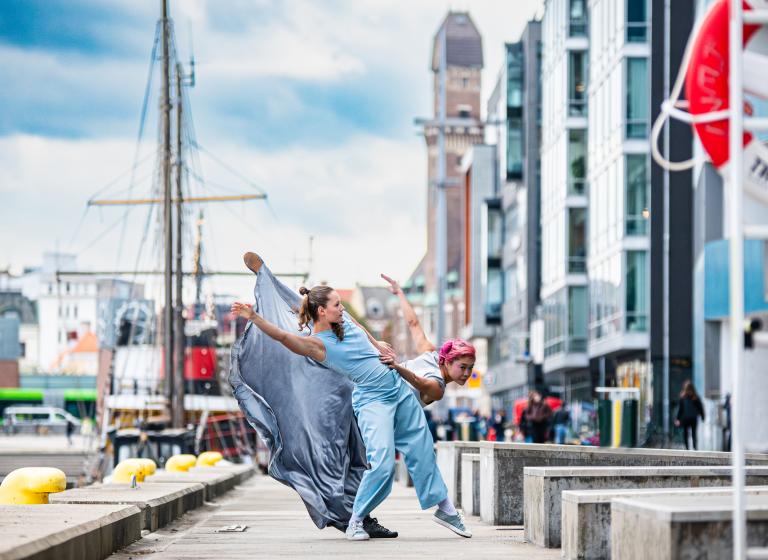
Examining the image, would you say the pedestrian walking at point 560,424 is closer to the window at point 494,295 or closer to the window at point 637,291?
the window at point 637,291

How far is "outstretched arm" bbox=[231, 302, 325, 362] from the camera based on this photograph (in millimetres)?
8711

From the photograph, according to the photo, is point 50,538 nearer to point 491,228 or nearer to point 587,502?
point 587,502

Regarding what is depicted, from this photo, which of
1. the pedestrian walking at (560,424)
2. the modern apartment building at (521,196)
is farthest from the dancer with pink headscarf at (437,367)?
the modern apartment building at (521,196)

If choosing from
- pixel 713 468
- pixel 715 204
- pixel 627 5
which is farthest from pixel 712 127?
pixel 627 5

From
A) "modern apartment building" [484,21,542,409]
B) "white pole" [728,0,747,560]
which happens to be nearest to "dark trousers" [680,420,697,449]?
"white pole" [728,0,747,560]

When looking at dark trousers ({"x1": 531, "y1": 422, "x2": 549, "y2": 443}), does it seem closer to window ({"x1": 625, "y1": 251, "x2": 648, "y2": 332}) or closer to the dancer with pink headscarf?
window ({"x1": 625, "y1": 251, "x2": 648, "y2": 332})

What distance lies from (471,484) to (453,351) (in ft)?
11.5

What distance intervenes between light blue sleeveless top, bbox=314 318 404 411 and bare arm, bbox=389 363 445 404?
13cm

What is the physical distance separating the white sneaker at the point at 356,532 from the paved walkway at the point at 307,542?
A: 76mm

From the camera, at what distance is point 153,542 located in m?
9.64

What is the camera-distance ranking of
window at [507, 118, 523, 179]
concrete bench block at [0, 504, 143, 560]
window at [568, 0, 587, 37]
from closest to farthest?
1. concrete bench block at [0, 504, 143, 560]
2. window at [568, 0, 587, 37]
3. window at [507, 118, 523, 179]

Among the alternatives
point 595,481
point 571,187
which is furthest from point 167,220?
point 595,481

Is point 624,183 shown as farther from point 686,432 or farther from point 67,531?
point 67,531

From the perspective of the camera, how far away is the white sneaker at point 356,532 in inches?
380
